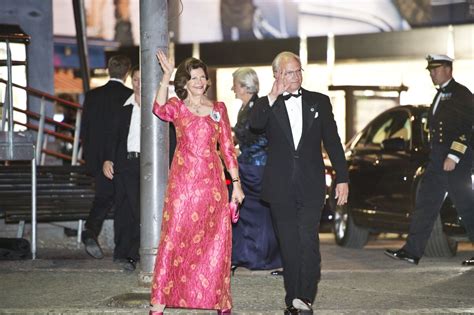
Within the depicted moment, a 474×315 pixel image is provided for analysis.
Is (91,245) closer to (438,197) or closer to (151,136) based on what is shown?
(151,136)

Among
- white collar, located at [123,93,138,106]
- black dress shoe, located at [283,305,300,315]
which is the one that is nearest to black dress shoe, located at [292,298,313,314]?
black dress shoe, located at [283,305,300,315]

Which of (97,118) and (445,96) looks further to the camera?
(97,118)

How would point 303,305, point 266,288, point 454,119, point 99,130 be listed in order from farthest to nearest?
point 99,130, point 454,119, point 266,288, point 303,305

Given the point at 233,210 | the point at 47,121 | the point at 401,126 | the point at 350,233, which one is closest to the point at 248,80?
the point at 233,210

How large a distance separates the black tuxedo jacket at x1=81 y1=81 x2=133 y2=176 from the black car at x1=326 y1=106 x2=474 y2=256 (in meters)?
2.96

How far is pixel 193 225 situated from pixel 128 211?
10.6 feet

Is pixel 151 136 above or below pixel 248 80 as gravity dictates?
below

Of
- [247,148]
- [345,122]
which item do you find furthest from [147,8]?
[345,122]

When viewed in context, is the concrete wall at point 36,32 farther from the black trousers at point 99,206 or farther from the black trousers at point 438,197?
the black trousers at point 438,197

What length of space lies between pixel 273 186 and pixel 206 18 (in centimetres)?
1544

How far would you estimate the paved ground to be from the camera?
842cm

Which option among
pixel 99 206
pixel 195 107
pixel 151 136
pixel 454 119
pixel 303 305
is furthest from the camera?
pixel 99 206

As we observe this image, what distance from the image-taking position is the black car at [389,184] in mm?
11878

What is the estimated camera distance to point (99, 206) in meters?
11.3
